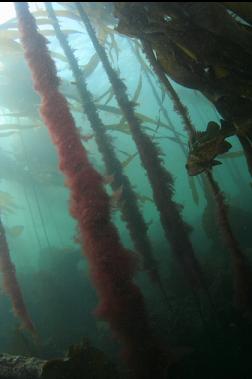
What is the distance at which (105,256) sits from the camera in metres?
3.37

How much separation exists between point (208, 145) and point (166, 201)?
8.81 ft

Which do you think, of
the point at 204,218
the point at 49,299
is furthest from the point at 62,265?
the point at 204,218

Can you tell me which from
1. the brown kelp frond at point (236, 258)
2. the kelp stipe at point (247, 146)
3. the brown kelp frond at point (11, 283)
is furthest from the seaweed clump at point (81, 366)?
the kelp stipe at point (247, 146)

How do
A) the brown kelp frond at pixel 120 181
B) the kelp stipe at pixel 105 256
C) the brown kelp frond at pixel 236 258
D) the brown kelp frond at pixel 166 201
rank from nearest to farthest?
1. the brown kelp frond at pixel 236 258
2. the kelp stipe at pixel 105 256
3. the brown kelp frond at pixel 166 201
4. the brown kelp frond at pixel 120 181

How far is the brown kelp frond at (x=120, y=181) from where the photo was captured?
577 cm

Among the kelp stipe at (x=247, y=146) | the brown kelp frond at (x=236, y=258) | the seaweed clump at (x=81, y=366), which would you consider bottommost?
the seaweed clump at (x=81, y=366)

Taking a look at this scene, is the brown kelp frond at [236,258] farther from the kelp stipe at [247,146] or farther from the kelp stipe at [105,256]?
the kelp stipe at [105,256]

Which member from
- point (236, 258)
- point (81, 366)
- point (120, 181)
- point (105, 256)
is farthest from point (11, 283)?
point (236, 258)

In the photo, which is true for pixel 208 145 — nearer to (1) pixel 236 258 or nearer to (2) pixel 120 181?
(1) pixel 236 258

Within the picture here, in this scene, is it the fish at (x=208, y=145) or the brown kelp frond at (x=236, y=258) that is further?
the brown kelp frond at (x=236, y=258)

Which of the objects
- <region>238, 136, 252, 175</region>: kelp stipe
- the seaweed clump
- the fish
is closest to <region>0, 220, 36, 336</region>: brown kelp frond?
the seaweed clump

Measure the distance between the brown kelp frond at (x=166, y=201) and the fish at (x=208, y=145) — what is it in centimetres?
246

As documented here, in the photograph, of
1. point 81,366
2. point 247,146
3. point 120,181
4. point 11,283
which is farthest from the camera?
point 120,181

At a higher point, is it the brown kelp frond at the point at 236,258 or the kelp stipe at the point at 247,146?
the kelp stipe at the point at 247,146
